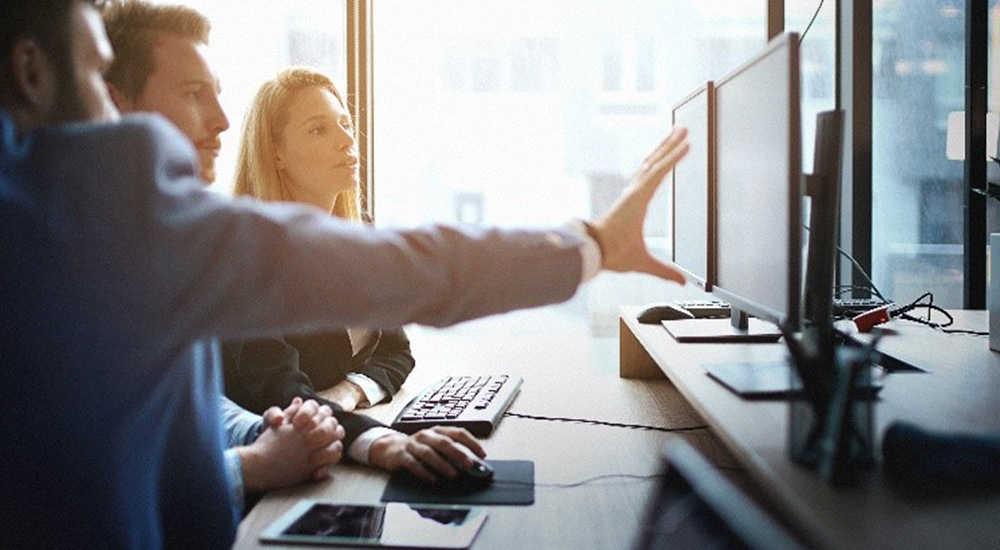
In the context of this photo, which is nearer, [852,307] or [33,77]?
[33,77]

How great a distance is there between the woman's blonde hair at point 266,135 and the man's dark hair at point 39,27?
1.27 metres

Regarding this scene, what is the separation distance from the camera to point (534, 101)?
3.65 meters

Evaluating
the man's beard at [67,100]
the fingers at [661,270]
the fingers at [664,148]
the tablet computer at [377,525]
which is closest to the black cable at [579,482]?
the tablet computer at [377,525]

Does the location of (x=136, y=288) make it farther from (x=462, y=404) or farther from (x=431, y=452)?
(x=462, y=404)

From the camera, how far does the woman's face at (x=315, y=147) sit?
2.07 m

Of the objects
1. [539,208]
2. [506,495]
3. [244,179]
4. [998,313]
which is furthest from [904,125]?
[506,495]

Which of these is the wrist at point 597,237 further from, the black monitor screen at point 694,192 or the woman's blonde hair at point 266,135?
the woman's blonde hair at point 266,135

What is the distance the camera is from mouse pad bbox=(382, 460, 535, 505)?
1153 mm

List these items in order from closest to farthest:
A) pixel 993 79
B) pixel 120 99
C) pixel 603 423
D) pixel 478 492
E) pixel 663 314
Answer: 1. pixel 478 492
2. pixel 120 99
3. pixel 603 423
4. pixel 663 314
5. pixel 993 79

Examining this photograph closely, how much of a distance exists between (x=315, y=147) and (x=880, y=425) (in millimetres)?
1416

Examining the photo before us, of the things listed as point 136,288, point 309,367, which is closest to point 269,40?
point 309,367

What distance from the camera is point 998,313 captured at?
5.38 ft

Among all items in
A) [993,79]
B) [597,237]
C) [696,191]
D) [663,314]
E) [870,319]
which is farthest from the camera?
[993,79]

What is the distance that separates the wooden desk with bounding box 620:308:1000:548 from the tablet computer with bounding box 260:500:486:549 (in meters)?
0.32
